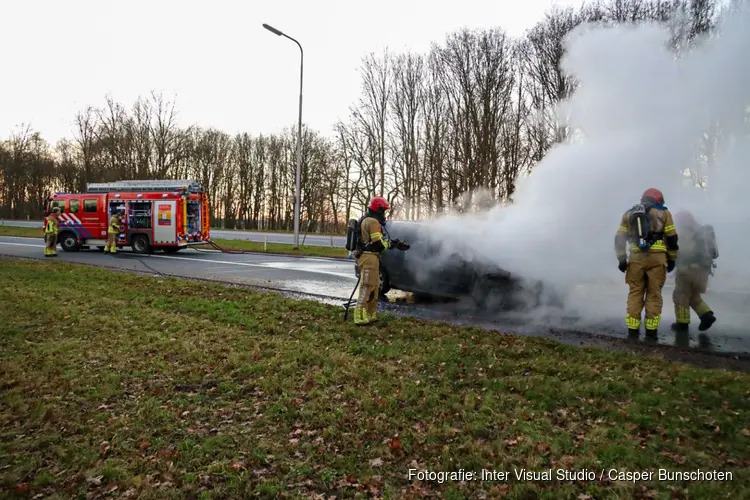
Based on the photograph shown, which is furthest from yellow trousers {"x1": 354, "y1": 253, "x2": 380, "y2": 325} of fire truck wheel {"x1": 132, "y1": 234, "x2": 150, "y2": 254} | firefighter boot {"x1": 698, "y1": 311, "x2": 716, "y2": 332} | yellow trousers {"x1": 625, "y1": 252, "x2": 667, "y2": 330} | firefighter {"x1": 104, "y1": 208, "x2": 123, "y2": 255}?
firefighter {"x1": 104, "y1": 208, "x2": 123, "y2": 255}

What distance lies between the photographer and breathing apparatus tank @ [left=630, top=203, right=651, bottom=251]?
21.7 ft

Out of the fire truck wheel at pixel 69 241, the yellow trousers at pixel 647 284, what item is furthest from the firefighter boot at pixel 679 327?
the fire truck wheel at pixel 69 241

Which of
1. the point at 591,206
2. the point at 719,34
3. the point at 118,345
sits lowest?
the point at 118,345

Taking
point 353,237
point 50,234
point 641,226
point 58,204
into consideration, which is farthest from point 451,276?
point 58,204

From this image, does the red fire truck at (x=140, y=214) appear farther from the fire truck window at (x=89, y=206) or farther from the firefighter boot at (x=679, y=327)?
the firefighter boot at (x=679, y=327)

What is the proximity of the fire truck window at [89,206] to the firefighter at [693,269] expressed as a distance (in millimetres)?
20988

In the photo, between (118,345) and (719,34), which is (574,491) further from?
(719,34)

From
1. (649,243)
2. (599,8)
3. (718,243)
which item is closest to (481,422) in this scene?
(649,243)

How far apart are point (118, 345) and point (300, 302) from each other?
325 cm

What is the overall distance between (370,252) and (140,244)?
51.8 ft

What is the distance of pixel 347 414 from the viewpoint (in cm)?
441

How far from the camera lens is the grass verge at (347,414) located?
11.3ft

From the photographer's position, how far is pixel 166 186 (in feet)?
65.7

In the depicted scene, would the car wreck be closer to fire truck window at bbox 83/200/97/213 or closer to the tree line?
the tree line
